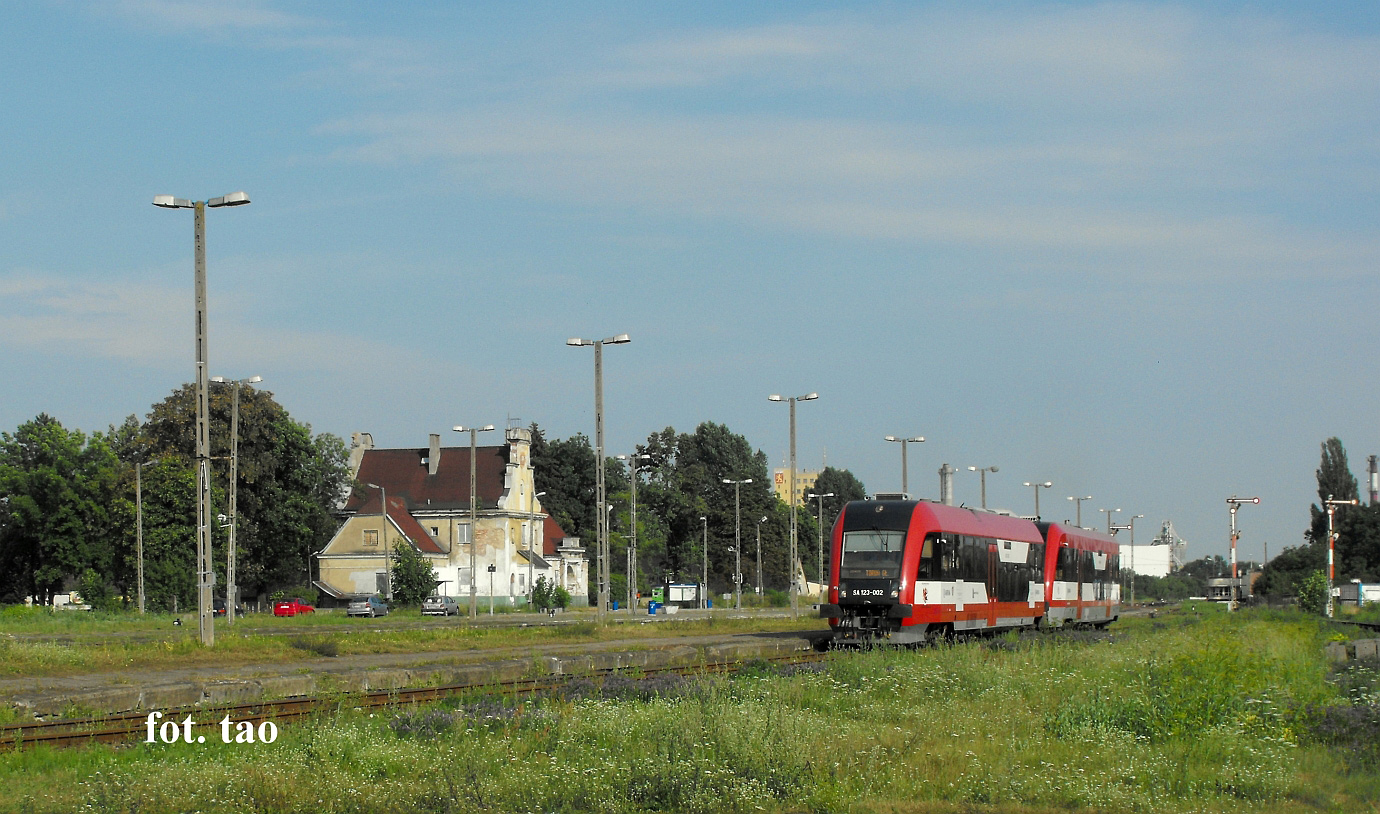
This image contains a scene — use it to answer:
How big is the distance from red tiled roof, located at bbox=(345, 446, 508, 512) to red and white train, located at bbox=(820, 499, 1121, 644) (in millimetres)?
63811

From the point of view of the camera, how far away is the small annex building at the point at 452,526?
8919cm

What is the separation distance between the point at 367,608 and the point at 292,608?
6605 millimetres

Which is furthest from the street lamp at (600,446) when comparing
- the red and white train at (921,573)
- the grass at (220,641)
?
the red and white train at (921,573)

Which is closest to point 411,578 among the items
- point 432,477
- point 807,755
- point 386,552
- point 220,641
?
point 386,552

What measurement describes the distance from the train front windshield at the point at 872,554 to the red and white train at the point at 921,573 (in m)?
0.02

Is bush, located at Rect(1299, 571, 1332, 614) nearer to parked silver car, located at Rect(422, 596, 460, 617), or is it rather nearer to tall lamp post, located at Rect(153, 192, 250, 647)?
parked silver car, located at Rect(422, 596, 460, 617)

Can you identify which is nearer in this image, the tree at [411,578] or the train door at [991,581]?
the train door at [991,581]

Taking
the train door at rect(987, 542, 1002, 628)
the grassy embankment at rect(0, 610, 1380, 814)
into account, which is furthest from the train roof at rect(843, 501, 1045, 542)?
the grassy embankment at rect(0, 610, 1380, 814)

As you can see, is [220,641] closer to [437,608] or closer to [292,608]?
[437,608]

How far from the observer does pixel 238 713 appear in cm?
1705

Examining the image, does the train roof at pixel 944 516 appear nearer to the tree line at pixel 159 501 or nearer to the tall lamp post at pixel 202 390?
the tall lamp post at pixel 202 390

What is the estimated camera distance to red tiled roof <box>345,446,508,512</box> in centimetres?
9719

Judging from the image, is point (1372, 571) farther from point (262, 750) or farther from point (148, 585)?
point (262, 750)

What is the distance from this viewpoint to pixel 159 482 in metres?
72.5
